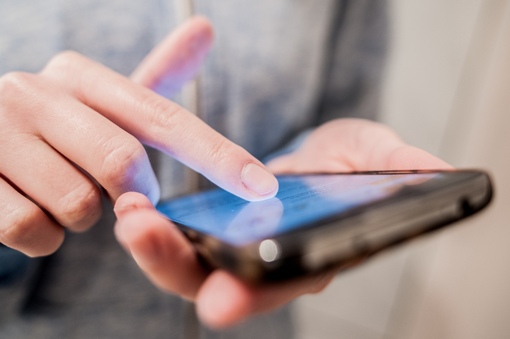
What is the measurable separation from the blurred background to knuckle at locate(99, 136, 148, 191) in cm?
58

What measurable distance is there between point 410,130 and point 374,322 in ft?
1.66

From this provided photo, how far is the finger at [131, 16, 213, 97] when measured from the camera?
415 millimetres

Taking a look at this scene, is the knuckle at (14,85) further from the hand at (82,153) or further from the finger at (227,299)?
the finger at (227,299)

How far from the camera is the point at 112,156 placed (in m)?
0.29

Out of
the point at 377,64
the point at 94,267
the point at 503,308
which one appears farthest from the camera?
the point at 503,308

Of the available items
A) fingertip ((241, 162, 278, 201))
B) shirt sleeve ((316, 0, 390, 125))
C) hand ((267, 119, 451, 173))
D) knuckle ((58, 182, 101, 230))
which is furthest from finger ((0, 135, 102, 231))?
shirt sleeve ((316, 0, 390, 125))

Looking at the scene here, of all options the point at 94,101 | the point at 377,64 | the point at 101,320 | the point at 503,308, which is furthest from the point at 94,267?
the point at 503,308

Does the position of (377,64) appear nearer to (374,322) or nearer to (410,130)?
(410,130)

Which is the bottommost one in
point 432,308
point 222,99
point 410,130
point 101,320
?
point 432,308

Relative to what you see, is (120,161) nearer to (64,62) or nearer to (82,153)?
(82,153)

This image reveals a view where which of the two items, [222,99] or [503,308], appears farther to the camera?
[503,308]

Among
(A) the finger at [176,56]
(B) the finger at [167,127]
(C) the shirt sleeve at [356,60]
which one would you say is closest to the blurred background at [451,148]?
(C) the shirt sleeve at [356,60]

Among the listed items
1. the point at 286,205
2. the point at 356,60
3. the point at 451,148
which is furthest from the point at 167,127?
the point at 451,148

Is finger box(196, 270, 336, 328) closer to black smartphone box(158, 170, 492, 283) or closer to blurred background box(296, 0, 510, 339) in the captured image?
black smartphone box(158, 170, 492, 283)
